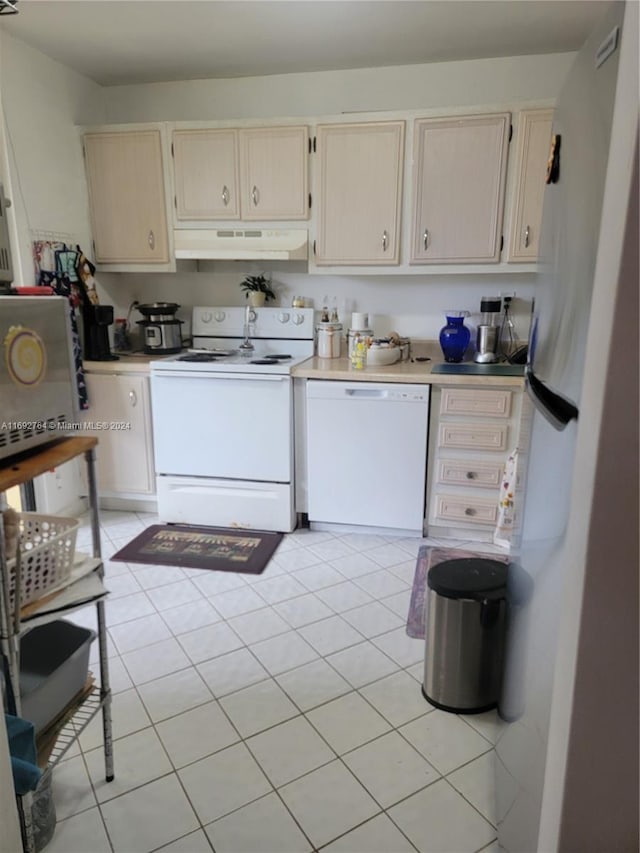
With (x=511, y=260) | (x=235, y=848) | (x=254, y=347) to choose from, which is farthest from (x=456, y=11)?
(x=235, y=848)

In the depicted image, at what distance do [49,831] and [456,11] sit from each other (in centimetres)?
329

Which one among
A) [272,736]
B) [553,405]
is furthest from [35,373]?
[272,736]

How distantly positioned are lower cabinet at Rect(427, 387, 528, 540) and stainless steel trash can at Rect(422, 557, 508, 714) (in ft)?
3.57

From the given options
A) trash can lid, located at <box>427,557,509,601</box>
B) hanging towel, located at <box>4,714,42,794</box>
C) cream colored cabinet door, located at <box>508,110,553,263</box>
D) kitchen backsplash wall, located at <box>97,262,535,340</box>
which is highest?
cream colored cabinet door, located at <box>508,110,553,263</box>

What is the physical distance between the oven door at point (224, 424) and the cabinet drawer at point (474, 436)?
816 mm

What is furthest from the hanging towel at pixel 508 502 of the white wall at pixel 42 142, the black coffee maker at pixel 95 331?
the white wall at pixel 42 142

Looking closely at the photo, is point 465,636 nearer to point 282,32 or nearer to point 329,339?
point 329,339

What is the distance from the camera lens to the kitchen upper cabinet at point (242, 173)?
3068 millimetres

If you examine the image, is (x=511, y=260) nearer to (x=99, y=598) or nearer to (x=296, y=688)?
(x=296, y=688)

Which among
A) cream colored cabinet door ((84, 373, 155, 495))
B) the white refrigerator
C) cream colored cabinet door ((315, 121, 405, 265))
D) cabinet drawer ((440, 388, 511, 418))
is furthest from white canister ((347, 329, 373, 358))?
the white refrigerator

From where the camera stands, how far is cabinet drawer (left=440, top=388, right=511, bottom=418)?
279 centimetres

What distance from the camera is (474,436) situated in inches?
112

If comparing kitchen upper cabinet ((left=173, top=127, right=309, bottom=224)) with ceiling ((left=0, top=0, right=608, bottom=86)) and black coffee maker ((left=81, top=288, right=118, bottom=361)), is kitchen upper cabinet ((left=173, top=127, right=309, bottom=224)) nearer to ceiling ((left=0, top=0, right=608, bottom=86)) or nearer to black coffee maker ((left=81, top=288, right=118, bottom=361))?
ceiling ((left=0, top=0, right=608, bottom=86))

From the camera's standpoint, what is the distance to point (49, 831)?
4.49ft
